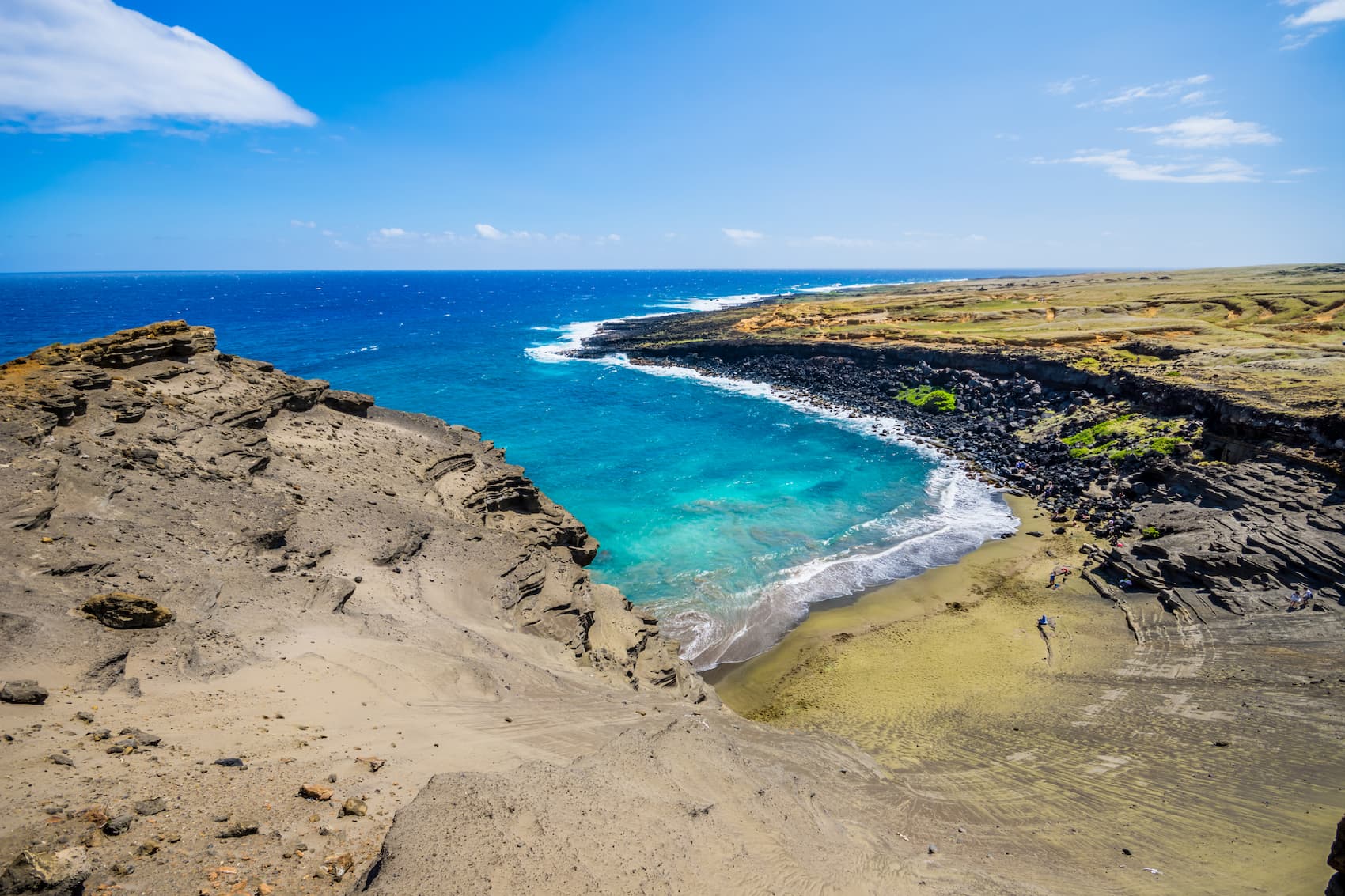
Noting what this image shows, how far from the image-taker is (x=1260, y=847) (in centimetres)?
1313

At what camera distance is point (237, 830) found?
768 cm

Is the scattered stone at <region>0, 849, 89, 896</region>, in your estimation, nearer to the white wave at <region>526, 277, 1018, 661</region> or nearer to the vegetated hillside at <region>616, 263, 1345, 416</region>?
the white wave at <region>526, 277, 1018, 661</region>

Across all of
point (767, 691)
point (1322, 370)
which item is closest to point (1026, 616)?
point (767, 691)

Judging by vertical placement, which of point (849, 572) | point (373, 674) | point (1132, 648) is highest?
point (373, 674)

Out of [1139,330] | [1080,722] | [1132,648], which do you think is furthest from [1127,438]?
[1139,330]

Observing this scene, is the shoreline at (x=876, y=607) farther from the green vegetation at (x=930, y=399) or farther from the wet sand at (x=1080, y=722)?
the green vegetation at (x=930, y=399)

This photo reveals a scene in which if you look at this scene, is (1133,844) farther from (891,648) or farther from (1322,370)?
(1322,370)

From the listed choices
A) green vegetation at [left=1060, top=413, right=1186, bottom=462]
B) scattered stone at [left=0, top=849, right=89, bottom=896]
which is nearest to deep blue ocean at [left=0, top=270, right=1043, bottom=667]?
green vegetation at [left=1060, top=413, right=1186, bottom=462]

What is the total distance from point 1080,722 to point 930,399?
44.1 metres

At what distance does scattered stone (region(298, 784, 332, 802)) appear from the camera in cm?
870

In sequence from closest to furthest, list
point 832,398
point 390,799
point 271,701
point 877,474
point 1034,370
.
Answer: point 390,799 < point 271,701 < point 877,474 < point 1034,370 < point 832,398

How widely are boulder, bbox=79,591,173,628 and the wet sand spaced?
1639 centimetres

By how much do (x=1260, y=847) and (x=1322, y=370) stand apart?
38.9 m

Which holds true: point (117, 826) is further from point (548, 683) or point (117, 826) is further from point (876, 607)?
point (876, 607)
